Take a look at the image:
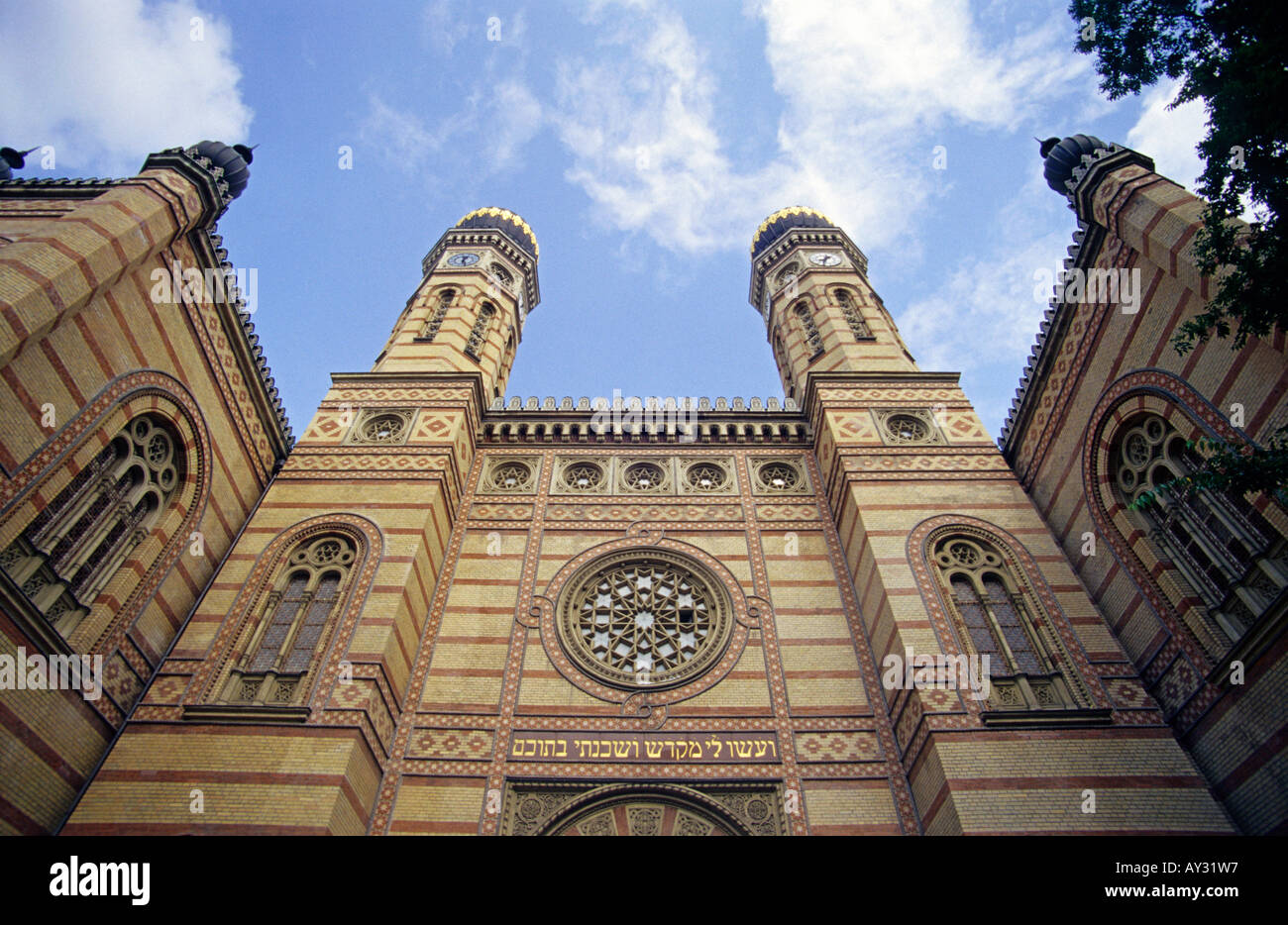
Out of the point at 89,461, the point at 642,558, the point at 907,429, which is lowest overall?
the point at 89,461

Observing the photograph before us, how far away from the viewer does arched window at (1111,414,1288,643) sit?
7809 millimetres

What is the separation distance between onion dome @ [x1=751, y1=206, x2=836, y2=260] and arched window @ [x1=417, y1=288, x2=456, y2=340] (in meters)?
8.10

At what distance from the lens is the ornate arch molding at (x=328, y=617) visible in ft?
29.1

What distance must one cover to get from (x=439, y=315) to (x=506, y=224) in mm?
4566

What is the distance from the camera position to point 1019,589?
33.4ft

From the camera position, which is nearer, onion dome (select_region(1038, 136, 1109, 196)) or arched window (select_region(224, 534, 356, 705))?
arched window (select_region(224, 534, 356, 705))

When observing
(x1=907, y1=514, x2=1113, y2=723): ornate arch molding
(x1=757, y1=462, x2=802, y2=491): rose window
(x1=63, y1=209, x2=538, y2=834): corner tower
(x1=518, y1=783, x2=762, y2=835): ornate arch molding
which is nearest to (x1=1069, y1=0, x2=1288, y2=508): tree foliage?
(x1=907, y1=514, x2=1113, y2=723): ornate arch molding

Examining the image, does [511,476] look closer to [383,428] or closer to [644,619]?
[383,428]

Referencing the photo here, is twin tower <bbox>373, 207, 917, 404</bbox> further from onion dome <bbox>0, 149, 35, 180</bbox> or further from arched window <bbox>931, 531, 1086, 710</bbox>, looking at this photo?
onion dome <bbox>0, 149, 35, 180</bbox>

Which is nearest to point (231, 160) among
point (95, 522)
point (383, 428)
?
point (383, 428)

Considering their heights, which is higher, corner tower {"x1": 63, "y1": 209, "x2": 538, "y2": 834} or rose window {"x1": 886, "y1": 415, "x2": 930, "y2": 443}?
rose window {"x1": 886, "y1": 415, "x2": 930, "y2": 443}

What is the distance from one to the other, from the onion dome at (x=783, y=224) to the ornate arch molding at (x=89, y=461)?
563 inches

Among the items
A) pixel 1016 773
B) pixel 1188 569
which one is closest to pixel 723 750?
pixel 1016 773
